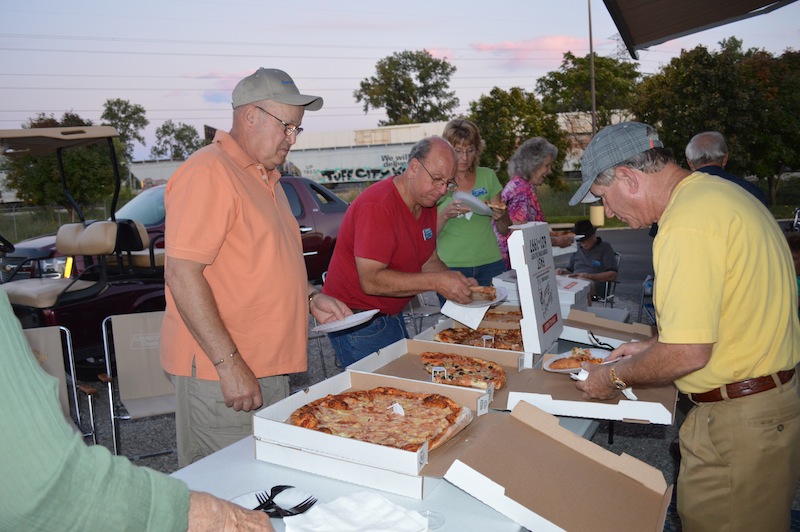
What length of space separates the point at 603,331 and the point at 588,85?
3170cm

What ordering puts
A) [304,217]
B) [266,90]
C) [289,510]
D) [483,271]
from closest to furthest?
[289,510] → [266,90] → [483,271] → [304,217]

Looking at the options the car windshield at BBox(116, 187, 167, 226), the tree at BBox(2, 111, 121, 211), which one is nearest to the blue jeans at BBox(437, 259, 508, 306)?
the car windshield at BBox(116, 187, 167, 226)

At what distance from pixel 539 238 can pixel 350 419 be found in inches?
57.6

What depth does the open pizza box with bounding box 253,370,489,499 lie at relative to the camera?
66.2 inches

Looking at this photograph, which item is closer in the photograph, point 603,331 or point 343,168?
point 603,331

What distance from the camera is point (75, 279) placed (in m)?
5.58

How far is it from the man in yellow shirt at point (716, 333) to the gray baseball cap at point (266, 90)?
119cm

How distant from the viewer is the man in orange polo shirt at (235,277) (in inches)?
88.0

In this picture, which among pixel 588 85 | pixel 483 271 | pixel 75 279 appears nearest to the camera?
pixel 483 271

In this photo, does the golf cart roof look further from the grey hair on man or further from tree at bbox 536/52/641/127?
tree at bbox 536/52/641/127

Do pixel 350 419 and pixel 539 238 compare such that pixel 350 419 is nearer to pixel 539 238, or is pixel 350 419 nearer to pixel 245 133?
pixel 245 133

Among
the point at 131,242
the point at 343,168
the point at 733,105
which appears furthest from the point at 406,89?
the point at 131,242

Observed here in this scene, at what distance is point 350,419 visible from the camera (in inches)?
81.9

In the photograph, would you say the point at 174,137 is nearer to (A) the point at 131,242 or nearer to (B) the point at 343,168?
(B) the point at 343,168
